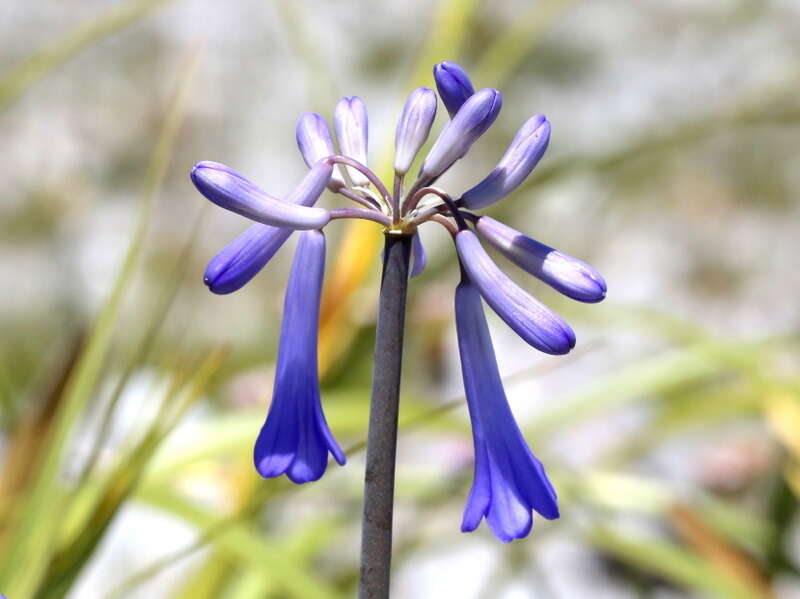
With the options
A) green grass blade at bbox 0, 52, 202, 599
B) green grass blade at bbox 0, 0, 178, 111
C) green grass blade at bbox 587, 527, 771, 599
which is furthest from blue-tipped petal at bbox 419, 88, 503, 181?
green grass blade at bbox 0, 0, 178, 111

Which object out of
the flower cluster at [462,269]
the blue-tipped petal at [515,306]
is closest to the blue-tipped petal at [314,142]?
the flower cluster at [462,269]

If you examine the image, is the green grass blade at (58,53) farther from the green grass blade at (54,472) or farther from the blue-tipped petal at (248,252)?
the blue-tipped petal at (248,252)

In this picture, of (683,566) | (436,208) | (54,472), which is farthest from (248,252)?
(683,566)

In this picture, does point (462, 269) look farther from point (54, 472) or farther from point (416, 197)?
point (54, 472)

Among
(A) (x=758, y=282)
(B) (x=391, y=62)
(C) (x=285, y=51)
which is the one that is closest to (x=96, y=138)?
(C) (x=285, y=51)

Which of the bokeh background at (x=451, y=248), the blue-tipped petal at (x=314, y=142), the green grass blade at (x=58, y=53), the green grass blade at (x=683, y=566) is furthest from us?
the bokeh background at (x=451, y=248)

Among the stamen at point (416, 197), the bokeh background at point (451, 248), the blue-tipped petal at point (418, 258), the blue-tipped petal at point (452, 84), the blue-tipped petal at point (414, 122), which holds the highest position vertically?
A: the blue-tipped petal at point (452, 84)

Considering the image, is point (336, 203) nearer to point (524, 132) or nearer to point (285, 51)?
point (285, 51)

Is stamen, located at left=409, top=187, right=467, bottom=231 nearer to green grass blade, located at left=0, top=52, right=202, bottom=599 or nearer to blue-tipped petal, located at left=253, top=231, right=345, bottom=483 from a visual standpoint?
blue-tipped petal, located at left=253, top=231, right=345, bottom=483
